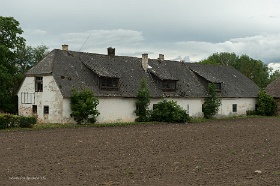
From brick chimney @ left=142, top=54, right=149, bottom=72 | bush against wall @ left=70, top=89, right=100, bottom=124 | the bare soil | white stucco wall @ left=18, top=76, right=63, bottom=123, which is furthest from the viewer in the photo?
brick chimney @ left=142, top=54, right=149, bottom=72

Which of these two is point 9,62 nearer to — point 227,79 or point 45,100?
point 45,100

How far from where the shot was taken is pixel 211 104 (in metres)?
42.0

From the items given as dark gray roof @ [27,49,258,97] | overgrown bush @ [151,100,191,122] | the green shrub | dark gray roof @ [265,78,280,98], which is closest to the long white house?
dark gray roof @ [27,49,258,97]

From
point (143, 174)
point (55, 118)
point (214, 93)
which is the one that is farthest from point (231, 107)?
point (143, 174)

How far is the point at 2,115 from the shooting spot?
27.9 m

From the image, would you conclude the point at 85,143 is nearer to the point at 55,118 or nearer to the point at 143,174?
the point at 143,174

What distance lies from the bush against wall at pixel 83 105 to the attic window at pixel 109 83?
3.01m

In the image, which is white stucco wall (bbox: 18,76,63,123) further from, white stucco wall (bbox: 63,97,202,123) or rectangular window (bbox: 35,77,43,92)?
white stucco wall (bbox: 63,97,202,123)

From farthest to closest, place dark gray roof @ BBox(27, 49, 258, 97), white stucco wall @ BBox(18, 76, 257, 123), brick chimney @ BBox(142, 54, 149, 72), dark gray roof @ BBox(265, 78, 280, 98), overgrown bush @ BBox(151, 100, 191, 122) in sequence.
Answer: dark gray roof @ BBox(265, 78, 280, 98) → brick chimney @ BBox(142, 54, 149, 72) → overgrown bush @ BBox(151, 100, 191, 122) → dark gray roof @ BBox(27, 49, 258, 97) → white stucco wall @ BBox(18, 76, 257, 123)

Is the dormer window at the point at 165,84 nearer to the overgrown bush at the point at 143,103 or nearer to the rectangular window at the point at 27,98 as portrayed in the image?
the overgrown bush at the point at 143,103

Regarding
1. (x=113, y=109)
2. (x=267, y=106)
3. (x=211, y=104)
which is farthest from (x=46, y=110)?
(x=267, y=106)

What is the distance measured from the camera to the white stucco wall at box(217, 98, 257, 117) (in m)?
44.5

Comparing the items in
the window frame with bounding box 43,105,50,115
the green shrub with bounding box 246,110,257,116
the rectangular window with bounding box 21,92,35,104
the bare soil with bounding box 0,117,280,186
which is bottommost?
the bare soil with bounding box 0,117,280,186

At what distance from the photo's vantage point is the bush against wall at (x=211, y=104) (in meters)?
42.1
